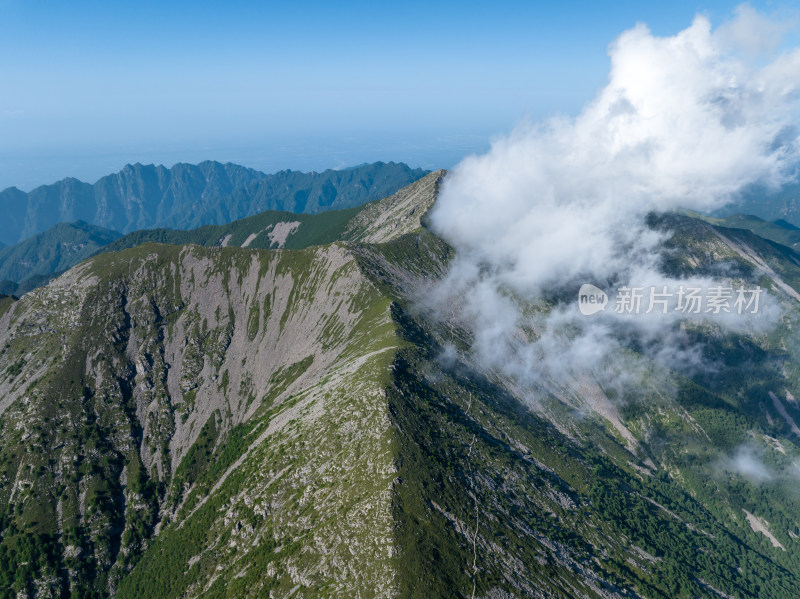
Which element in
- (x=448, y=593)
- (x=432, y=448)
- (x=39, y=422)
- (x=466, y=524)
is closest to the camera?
(x=448, y=593)

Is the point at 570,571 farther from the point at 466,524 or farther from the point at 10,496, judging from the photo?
the point at 10,496

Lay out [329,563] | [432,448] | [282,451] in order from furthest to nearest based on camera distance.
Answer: [282,451] < [432,448] < [329,563]

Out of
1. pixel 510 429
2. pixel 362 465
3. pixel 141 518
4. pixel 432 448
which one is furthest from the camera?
pixel 510 429

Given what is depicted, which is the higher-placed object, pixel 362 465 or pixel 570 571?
pixel 362 465

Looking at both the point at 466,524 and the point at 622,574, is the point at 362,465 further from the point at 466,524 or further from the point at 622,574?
the point at 622,574

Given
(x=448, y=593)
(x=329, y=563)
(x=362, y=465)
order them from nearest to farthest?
(x=448, y=593), (x=329, y=563), (x=362, y=465)

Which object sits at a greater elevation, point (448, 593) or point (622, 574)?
point (448, 593)

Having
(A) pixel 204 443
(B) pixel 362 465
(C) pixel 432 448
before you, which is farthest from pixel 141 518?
(C) pixel 432 448

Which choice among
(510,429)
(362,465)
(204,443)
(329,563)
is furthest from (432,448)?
(204,443)

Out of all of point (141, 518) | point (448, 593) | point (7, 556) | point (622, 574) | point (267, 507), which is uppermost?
point (448, 593)

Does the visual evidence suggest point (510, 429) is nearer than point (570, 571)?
No
